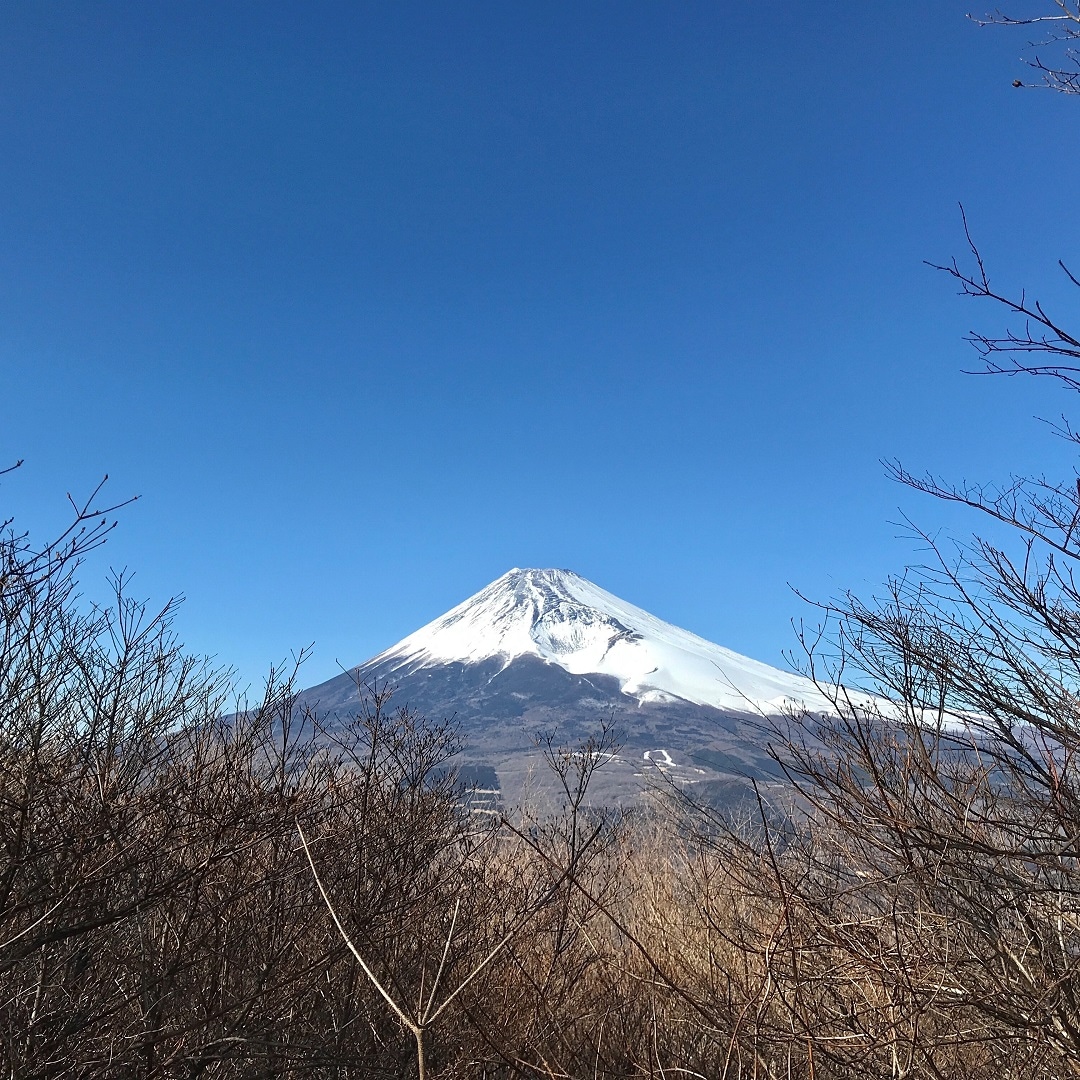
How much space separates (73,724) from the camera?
8383mm

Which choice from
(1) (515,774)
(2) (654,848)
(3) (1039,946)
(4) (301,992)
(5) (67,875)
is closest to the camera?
(3) (1039,946)

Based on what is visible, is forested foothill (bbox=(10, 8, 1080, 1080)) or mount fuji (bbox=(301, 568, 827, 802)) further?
mount fuji (bbox=(301, 568, 827, 802))

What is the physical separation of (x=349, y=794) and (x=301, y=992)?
381cm

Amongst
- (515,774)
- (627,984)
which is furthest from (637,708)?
(627,984)

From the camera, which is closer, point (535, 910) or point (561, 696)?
point (535, 910)

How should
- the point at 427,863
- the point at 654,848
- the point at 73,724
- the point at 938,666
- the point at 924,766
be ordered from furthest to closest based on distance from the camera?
the point at 654,848
the point at 427,863
the point at 73,724
the point at 938,666
the point at 924,766

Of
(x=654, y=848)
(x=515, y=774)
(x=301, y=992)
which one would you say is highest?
(x=301, y=992)

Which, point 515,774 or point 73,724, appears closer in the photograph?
point 73,724

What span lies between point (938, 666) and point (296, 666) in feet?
25.0

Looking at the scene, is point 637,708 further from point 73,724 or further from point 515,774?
point 73,724

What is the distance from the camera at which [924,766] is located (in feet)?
13.8

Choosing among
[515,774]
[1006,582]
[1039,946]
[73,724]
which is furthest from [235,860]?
[515,774]

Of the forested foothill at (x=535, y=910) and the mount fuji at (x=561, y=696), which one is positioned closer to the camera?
the forested foothill at (x=535, y=910)

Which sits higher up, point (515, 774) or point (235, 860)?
point (235, 860)
